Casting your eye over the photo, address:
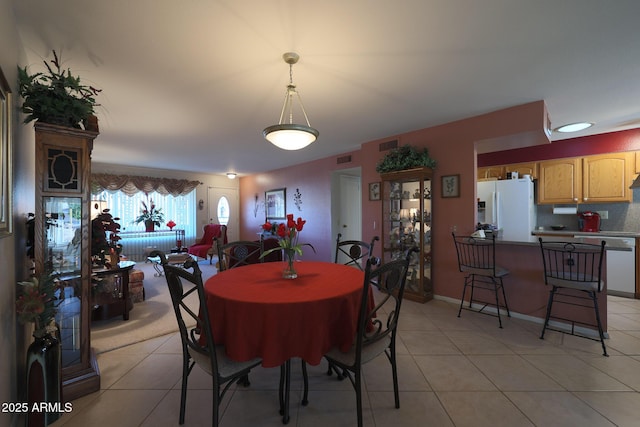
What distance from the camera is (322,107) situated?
3.02 metres

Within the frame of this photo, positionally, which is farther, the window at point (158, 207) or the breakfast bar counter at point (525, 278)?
the window at point (158, 207)

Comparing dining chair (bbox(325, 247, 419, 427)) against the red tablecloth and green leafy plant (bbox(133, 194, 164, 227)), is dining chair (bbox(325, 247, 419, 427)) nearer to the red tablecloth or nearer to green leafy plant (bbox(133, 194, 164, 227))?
the red tablecloth

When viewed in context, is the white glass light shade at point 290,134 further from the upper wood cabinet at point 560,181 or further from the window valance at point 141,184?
the window valance at point 141,184

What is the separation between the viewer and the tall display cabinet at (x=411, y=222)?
3.64 metres

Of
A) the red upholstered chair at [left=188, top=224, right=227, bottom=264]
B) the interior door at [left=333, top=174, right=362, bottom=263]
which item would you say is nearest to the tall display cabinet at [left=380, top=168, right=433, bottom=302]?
the interior door at [left=333, top=174, right=362, bottom=263]

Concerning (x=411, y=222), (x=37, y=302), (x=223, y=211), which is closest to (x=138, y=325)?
(x=37, y=302)

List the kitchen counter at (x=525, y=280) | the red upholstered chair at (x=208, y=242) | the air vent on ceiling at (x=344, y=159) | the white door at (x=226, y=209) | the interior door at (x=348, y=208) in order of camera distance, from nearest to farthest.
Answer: the kitchen counter at (x=525, y=280), the air vent on ceiling at (x=344, y=159), the interior door at (x=348, y=208), the red upholstered chair at (x=208, y=242), the white door at (x=226, y=209)

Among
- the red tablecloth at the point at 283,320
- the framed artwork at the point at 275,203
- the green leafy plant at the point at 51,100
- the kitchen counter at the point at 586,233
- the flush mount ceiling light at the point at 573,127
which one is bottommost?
the red tablecloth at the point at 283,320

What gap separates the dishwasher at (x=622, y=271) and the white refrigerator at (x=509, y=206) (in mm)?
958

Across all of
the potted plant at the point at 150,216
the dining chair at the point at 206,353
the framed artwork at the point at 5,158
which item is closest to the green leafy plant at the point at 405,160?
the dining chair at the point at 206,353

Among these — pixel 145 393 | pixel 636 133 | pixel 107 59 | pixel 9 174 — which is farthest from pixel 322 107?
pixel 636 133

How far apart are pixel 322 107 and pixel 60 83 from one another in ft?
7.19

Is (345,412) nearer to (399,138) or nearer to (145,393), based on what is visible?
(145,393)

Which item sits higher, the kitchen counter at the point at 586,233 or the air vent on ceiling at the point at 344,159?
the air vent on ceiling at the point at 344,159
